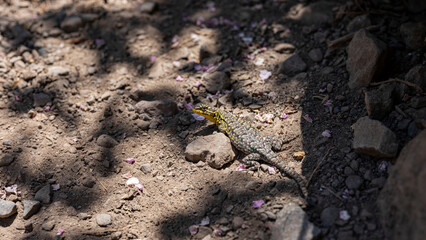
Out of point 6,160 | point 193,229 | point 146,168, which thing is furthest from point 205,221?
point 6,160

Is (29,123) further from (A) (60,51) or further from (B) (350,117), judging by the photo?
(B) (350,117)

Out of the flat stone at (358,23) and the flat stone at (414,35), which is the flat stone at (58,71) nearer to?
the flat stone at (358,23)

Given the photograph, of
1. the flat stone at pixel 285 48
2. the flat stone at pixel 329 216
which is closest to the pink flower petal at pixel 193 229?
the flat stone at pixel 329 216

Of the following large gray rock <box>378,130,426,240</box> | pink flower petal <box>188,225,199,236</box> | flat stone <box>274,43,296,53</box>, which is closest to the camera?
large gray rock <box>378,130,426,240</box>

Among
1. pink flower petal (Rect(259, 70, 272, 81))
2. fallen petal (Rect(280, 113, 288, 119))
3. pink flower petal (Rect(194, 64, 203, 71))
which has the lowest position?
fallen petal (Rect(280, 113, 288, 119))

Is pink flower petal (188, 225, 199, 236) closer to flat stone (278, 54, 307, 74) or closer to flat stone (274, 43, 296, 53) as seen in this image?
flat stone (278, 54, 307, 74)

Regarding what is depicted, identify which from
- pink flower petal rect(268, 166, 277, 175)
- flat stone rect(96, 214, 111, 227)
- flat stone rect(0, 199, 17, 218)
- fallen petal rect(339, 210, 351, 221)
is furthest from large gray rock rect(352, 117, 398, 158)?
flat stone rect(0, 199, 17, 218)

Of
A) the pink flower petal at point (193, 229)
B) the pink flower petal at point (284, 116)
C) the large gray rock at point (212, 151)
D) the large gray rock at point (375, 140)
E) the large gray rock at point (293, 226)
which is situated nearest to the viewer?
the large gray rock at point (293, 226)
